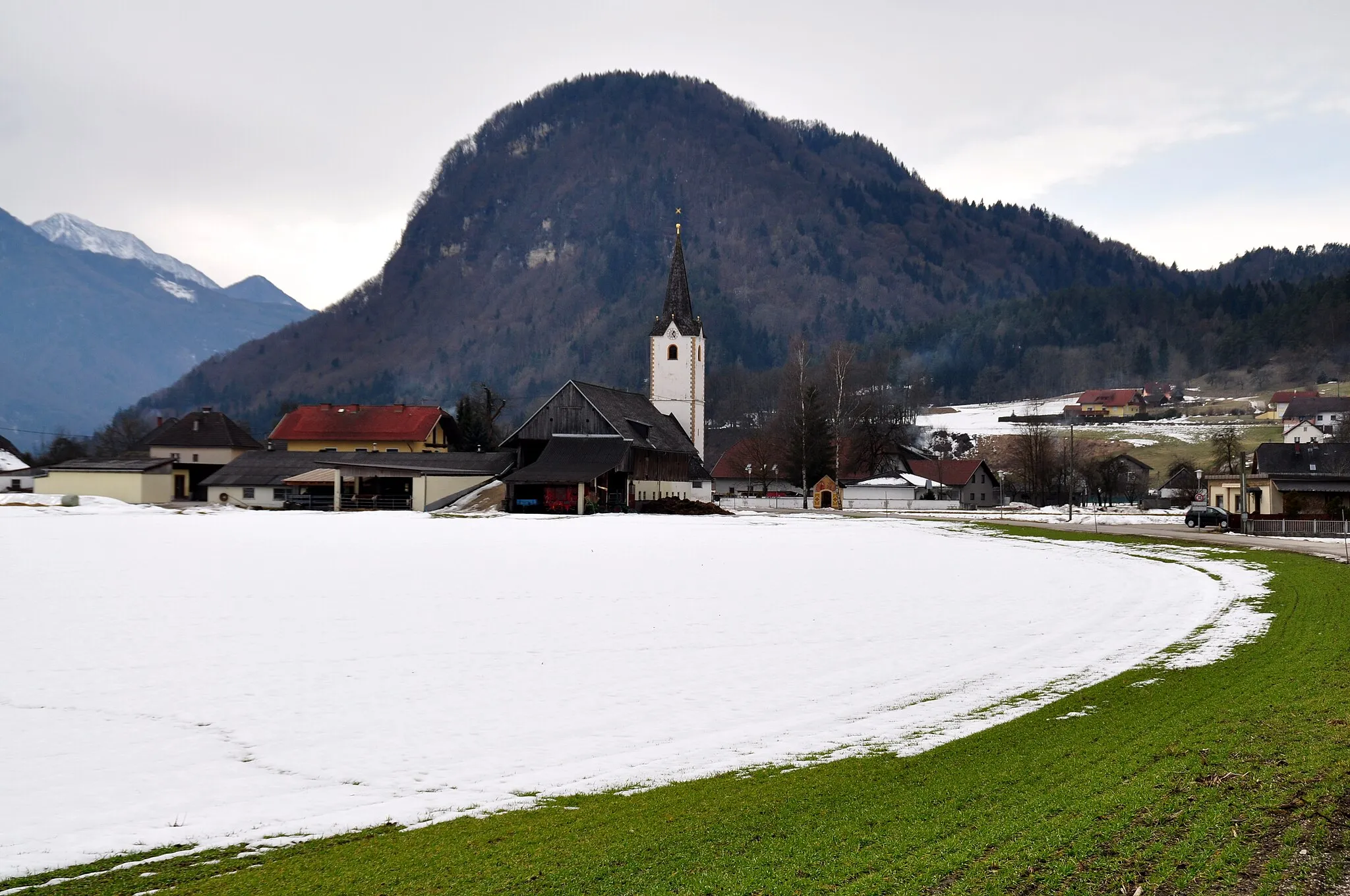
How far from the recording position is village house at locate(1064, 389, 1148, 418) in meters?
184

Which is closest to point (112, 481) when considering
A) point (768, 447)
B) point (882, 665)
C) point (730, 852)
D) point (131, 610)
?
point (768, 447)

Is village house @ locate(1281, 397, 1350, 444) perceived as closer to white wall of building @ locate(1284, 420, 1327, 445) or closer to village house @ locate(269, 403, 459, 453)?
white wall of building @ locate(1284, 420, 1327, 445)

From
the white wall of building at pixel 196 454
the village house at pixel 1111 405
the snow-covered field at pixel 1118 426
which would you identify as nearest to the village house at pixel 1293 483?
the white wall of building at pixel 196 454

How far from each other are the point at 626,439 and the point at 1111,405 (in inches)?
5437

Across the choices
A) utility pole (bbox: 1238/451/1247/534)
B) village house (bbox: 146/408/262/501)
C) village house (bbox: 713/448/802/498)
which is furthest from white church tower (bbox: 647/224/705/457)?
utility pole (bbox: 1238/451/1247/534)

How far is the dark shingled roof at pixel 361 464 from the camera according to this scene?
71562 mm

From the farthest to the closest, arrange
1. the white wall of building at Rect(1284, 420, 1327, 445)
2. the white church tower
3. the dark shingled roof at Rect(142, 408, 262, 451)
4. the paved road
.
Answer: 1. the white wall of building at Rect(1284, 420, 1327, 445)
2. the dark shingled roof at Rect(142, 408, 262, 451)
3. the white church tower
4. the paved road

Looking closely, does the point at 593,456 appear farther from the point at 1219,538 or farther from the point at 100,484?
the point at 100,484

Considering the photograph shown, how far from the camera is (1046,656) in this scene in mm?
16672

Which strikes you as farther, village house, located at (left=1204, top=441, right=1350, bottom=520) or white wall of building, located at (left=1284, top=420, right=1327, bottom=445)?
white wall of building, located at (left=1284, top=420, right=1327, bottom=445)

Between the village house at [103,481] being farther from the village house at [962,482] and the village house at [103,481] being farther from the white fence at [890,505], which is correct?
the village house at [962,482]

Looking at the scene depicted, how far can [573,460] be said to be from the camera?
228ft

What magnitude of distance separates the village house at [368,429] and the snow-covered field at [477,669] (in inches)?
2564

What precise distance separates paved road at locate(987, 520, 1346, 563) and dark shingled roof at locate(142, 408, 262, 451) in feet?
223
